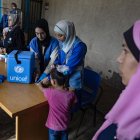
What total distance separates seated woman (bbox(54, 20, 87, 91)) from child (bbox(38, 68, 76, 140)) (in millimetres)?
139

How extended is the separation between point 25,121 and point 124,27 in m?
2.03

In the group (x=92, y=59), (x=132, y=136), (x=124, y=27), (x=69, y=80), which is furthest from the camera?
(x=92, y=59)

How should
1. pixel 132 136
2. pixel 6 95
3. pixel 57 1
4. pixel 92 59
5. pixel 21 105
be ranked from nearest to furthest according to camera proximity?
pixel 132 136 < pixel 21 105 < pixel 6 95 < pixel 92 59 < pixel 57 1

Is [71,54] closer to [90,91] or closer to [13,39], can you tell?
[90,91]

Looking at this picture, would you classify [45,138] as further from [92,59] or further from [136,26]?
[92,59]

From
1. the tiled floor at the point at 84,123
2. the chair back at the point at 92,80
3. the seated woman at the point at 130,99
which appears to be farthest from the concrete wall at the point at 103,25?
the seated woman at the point at 130,99

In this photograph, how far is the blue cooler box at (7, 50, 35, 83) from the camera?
1749mm

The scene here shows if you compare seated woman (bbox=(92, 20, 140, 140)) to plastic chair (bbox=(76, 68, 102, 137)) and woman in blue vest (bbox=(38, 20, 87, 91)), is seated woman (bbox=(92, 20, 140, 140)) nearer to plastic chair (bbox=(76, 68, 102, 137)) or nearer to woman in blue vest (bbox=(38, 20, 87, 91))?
woman in blue vest (bbox=(38, 20, 87, 91))

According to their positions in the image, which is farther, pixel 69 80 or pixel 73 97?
pixel 69 80

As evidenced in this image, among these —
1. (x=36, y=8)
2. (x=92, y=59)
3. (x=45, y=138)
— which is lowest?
(x=45, y=138)

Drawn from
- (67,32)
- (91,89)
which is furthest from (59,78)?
(91,89)

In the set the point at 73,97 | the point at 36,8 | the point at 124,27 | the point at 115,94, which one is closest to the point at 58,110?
the point at 73,97

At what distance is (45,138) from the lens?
1986mm

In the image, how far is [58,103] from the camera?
5.41 feet
